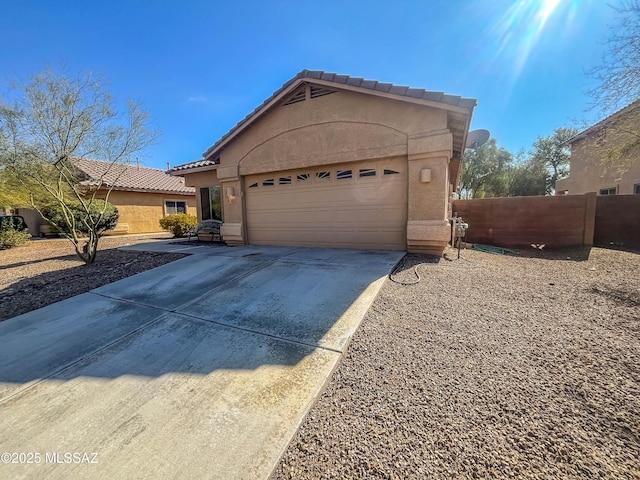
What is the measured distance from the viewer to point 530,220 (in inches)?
409

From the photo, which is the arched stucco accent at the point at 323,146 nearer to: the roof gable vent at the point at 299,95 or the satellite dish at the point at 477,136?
the roof gable vent at the point at 299,95

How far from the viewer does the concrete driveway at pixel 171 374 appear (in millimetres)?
1929

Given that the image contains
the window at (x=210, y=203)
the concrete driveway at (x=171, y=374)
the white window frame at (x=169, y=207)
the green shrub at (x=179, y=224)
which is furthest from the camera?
the white window frame at (x=169, y=207)

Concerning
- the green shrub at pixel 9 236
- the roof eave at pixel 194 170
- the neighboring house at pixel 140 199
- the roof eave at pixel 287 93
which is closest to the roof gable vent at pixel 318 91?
the roof eave at pixel 287 93

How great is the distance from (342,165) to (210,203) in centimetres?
642

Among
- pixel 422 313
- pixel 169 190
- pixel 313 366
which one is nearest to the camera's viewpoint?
pixel 313 366

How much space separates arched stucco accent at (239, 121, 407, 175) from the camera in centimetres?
735

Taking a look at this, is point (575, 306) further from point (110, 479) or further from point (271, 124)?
point (271, 124)

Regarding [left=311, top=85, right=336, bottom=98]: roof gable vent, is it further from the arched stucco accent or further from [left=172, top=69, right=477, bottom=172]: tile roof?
the arched stucco accent

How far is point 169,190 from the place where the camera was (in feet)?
65.7

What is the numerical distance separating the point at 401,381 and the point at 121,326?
3898 mm

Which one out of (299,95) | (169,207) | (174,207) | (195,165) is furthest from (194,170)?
(174,207)

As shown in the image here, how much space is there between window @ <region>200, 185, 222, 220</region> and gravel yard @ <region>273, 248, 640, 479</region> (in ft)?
29.8

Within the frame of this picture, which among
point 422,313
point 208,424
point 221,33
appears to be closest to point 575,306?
point 422,313
